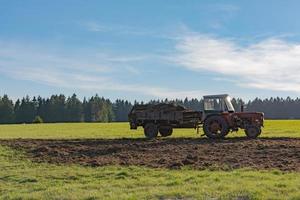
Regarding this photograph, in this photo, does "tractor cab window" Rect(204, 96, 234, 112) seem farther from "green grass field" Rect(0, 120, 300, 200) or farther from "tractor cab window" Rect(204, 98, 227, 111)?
"green grass field" Rect(0, 120, 300, 200)

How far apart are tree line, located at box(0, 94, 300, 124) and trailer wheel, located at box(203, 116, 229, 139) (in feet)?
355

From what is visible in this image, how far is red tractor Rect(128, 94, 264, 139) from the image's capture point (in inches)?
1125

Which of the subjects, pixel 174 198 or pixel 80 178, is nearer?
pixel 174 198

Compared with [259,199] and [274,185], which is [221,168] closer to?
[274,185]

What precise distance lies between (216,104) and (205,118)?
106cm

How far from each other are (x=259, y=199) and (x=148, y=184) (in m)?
3.35

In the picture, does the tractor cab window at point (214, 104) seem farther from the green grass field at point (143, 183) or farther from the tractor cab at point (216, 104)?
the green grass field at point (143, 183)

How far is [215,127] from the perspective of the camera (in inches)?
1128

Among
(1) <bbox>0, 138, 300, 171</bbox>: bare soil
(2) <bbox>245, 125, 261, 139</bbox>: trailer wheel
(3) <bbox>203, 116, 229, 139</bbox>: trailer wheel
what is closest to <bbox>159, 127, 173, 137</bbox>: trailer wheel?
(3) <bbox>203, 116, 229, 139</bbox>: trailer wheel

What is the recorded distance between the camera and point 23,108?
486 ft

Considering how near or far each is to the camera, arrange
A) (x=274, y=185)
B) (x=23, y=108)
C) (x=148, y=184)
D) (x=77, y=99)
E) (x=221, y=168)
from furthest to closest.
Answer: (x=77, y=99), (x=23, y=108), (x=221, y=168), (x=148, y=184), (x=274, y=185)

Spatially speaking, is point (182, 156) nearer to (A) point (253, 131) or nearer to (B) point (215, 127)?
(B) point (215, 127)

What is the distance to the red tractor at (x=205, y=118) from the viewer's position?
28578 mm

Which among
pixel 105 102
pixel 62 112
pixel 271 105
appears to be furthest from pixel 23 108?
pixel 271 105
